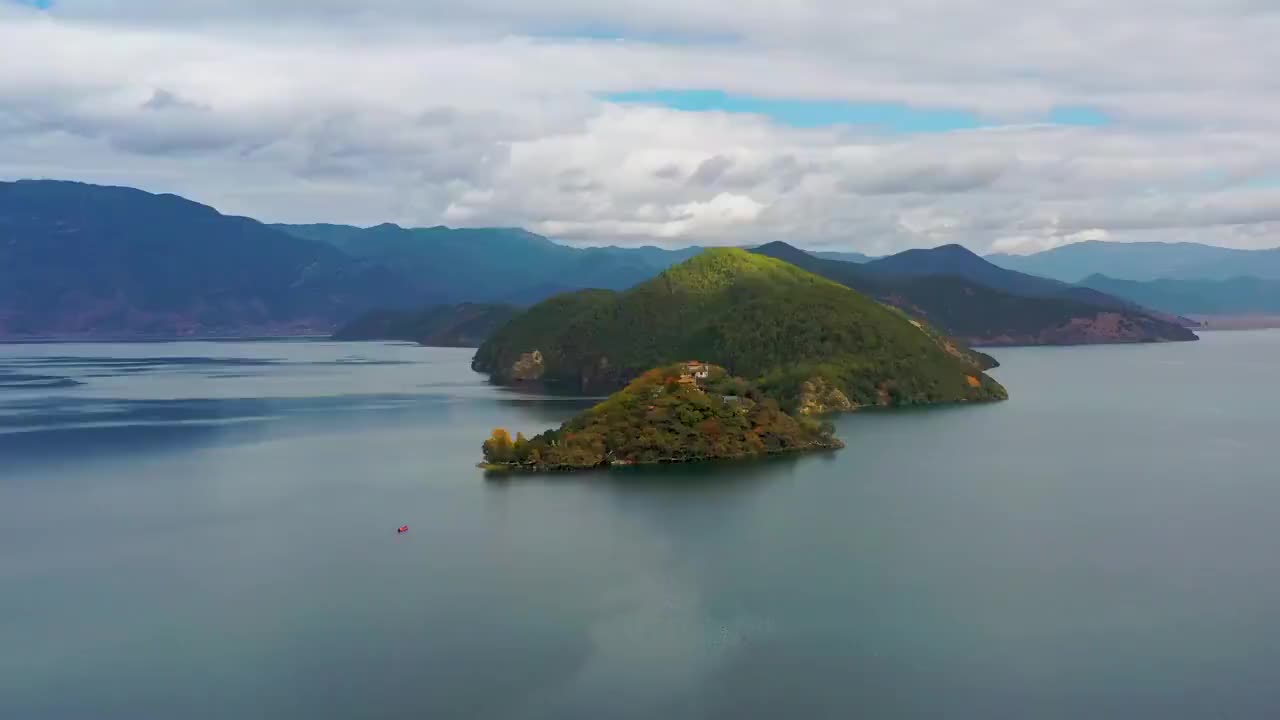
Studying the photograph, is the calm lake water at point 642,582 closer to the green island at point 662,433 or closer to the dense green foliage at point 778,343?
the green island at point 662,433

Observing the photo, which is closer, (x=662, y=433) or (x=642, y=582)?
(x=642, y=582)

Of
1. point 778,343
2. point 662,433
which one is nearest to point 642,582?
point 662,433

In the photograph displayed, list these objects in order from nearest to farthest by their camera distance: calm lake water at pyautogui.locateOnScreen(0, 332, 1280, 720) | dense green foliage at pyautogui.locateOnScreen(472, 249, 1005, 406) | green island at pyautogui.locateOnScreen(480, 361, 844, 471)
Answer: calm lake water at pyautogui.locateOnScreen(0, 332, 1280, 720) → green island at pyautogui.locateOnScreen(480, 361, 844, 471) → dense green foliage at pyautogui.locateOnScreen(472, 249, 1005, 406)

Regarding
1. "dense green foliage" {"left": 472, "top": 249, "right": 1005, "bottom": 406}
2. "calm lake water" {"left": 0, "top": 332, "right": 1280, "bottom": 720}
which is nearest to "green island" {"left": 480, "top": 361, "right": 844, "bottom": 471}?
"calm lake water" {"left": 0, "top": 332, "right": 1280, "bottom": 720}

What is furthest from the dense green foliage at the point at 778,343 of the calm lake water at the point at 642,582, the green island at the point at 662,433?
the calm lake water at the point at 642,582

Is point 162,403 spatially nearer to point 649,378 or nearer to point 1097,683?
point 649,378

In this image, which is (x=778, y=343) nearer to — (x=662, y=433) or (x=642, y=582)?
(x=662, y=433)

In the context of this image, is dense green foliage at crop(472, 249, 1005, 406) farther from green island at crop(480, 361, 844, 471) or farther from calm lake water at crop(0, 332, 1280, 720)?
calm lake water at crop(0, 332, 1280, 720)
